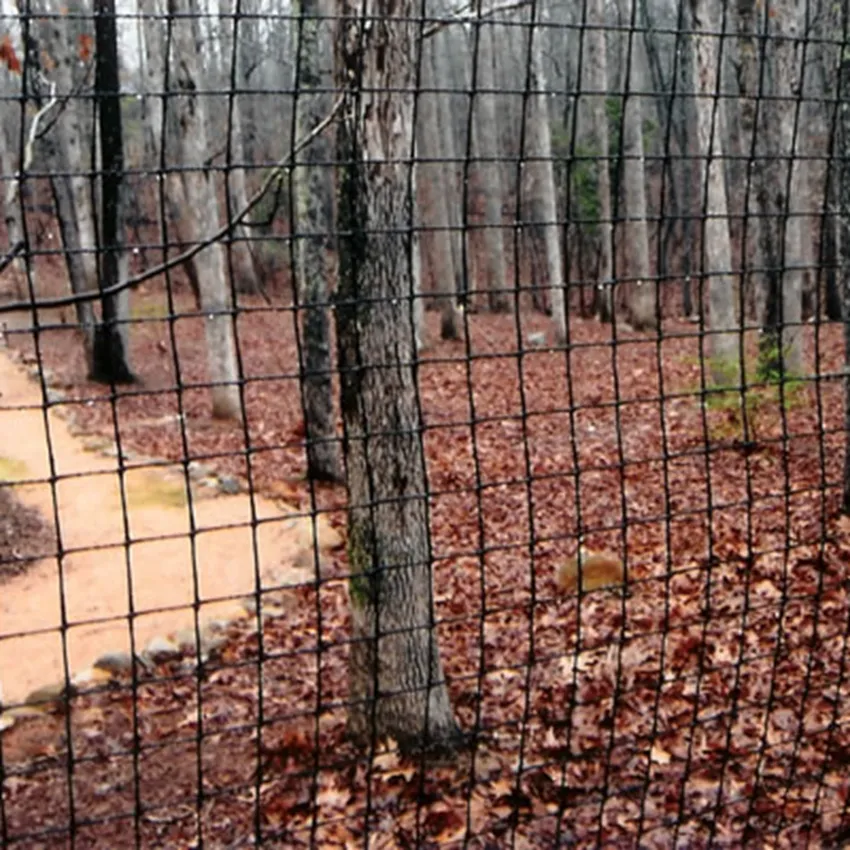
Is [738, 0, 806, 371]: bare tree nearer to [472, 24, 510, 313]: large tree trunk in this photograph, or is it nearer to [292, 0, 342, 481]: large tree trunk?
[292, 0, 342, 481]: large tree trunk

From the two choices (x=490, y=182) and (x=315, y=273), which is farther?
(x=490, y=182)

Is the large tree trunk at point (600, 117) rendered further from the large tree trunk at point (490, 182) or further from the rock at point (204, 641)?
the rock at point (204, 641)

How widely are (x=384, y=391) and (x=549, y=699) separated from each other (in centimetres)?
154

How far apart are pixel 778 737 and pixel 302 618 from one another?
2.77m

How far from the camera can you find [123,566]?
6633 mm

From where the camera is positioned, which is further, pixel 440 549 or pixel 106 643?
pixel 440 549

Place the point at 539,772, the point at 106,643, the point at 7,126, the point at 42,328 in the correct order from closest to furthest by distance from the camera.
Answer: the point at 42,328 < the point at 539,772 < the point at 106,643 < the point at 7,126

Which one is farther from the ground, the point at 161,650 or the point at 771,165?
the point at 771,165

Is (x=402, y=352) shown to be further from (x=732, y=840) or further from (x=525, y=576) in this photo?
(x=525, y=576)

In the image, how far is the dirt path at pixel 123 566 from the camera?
5.47 m

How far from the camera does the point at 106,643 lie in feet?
18.3

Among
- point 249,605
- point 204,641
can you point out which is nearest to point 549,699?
point 204,641

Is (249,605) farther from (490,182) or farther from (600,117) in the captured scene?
(600,117)

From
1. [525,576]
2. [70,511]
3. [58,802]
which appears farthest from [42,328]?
[70,511]
